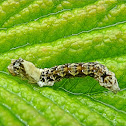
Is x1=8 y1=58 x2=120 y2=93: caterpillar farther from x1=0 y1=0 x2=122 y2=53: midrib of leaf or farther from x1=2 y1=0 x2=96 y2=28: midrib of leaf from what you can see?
x1=2 y1=0 x2=96 y2=28: midrib of leaf

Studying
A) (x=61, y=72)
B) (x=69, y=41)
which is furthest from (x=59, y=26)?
(x=61, y=72)

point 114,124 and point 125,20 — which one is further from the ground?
point 125,20

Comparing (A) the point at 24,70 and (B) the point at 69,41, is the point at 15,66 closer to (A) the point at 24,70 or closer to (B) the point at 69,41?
(A) the point at 24,70

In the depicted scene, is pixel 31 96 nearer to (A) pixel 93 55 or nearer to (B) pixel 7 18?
(A) pixel 93 55

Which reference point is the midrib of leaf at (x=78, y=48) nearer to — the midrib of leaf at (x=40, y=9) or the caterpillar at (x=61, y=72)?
the caterpillar at (x=61, y=72)

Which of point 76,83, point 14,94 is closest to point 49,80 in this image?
point 76,83

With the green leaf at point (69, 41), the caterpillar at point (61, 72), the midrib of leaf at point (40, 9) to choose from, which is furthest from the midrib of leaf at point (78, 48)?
the midrib of leaf at point (40, 9)

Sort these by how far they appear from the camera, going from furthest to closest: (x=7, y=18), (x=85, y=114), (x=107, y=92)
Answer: (x=7, y=18) < (x=107, y=92) < (x=85, y=114)
